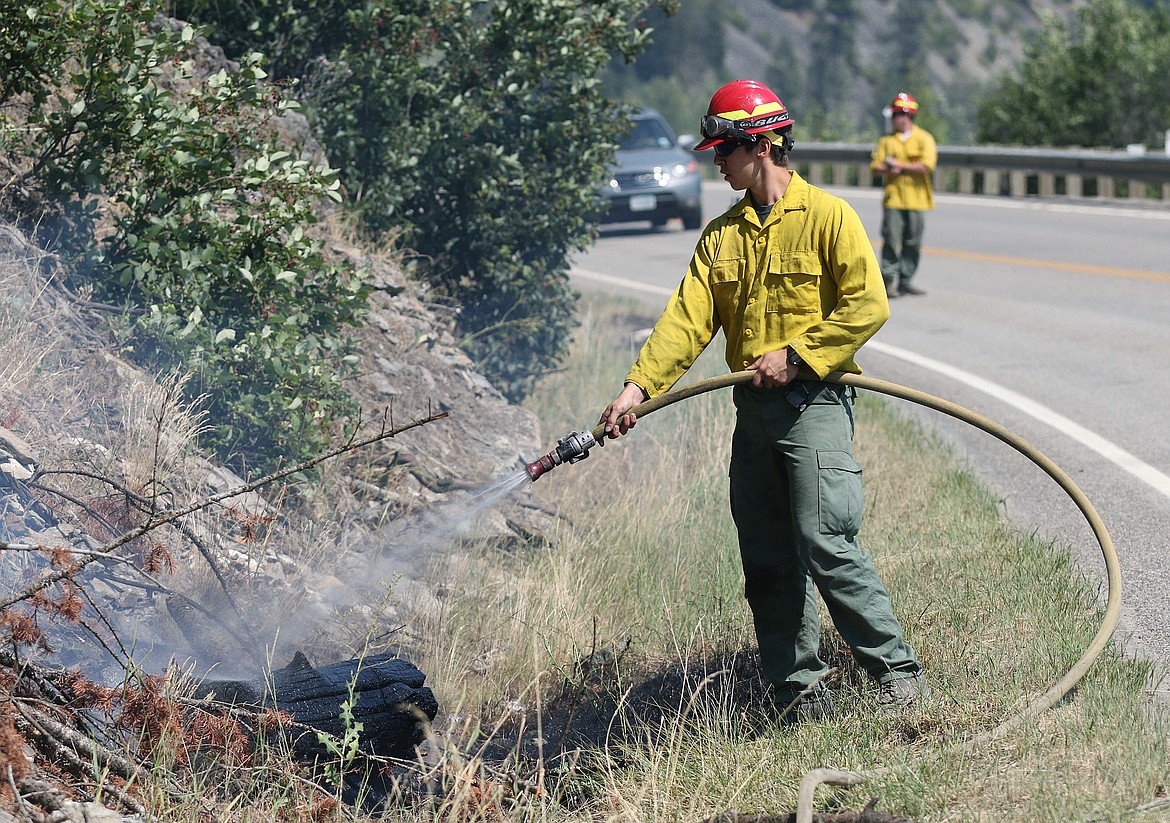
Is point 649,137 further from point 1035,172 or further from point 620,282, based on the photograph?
point 620,282

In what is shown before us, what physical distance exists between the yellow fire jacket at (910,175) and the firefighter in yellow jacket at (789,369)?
357 inches

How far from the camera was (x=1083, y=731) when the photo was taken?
384 centimetres

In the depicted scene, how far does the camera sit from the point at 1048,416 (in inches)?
328

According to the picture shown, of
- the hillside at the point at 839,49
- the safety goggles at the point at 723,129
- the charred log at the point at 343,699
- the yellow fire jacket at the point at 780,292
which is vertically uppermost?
the hillside at the point at 839,49

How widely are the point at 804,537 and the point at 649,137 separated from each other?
1755cm

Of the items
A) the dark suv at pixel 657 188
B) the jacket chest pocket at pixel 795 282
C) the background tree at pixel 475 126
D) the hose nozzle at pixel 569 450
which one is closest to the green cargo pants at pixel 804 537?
the jacket chest pocket at pixel 795 282

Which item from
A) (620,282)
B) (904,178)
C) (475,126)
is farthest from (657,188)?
(475,126)

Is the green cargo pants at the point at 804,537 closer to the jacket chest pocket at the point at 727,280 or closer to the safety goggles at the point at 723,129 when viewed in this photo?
the jacket chest pocket at the point at 727,280

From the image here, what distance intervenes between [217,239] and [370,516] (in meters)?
1.43

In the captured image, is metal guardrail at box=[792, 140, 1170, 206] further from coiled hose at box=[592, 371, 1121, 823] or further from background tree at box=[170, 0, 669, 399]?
coiled hose at box=[592, 371, 1121, 823]

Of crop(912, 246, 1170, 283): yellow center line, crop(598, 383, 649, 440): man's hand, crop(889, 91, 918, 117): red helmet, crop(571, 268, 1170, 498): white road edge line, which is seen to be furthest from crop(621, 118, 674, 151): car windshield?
crop(598, 383, 649, 440): man's hand

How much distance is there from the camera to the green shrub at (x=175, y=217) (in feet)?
19.6

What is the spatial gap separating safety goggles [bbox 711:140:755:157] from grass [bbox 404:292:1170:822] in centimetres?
164

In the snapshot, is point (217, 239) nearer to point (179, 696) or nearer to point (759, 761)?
point (179, 696)
